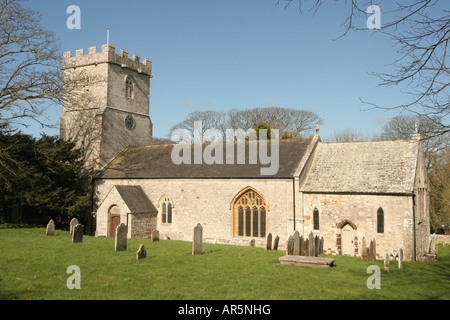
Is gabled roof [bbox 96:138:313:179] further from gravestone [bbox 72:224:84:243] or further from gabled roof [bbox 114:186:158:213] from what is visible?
gravestone [bbox 72:224:84:243]

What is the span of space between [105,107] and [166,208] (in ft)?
33.9

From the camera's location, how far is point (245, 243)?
21.9 m

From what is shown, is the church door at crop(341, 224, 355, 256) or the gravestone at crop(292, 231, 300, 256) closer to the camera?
the gravestone at crop(292, 231, 300, 256)

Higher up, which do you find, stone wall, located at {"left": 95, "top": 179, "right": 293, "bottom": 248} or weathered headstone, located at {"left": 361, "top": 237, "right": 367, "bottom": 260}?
stone wall, located at {"left": 95, "top": 179, "right": 293, "bottom": 248}

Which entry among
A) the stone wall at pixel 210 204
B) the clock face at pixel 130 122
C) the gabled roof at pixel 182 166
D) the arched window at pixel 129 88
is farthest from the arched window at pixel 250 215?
the arched window at pixel 129 88

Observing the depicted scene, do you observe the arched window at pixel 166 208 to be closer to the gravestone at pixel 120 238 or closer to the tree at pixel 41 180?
the tree at pixel 41 180

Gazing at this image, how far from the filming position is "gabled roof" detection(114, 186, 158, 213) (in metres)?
23.9

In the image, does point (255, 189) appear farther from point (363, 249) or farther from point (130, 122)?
point (130, 122)

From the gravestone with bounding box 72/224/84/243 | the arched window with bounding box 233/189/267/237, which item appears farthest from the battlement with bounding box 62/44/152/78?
the gravestone with bounding box 72/224/84/243

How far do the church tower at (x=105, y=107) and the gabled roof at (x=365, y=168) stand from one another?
55.0 ft

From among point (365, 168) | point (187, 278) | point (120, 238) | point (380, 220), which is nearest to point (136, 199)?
point (120, 238)

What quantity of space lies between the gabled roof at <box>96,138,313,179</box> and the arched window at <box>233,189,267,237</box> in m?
1.51

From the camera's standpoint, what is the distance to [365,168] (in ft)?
70.0

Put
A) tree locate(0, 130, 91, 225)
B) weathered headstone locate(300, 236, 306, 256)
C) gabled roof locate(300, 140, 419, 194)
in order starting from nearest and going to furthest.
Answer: weathered headstone locate(300, 236, 306, 256) → gabled roof locate(300, 140, 419, 194) → tree locate(0, 130, 91, 225)
